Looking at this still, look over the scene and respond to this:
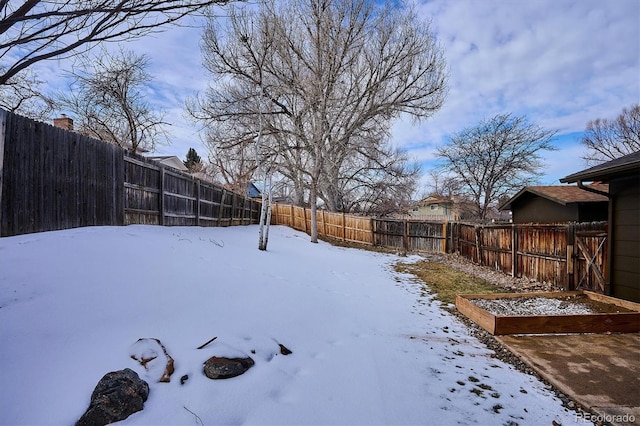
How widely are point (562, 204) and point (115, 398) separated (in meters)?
12.5

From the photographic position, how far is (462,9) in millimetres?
6953

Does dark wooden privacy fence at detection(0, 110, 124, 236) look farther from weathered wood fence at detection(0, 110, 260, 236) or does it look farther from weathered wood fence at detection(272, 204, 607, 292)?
weathered wood fence at detection(272, 204, 607, 292)

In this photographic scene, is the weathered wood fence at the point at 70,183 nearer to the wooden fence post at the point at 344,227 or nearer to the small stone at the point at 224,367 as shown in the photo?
the small stone at the point at 224,367

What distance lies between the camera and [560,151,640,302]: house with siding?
14.4ft

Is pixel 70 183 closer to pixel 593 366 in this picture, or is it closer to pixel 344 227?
pixel 593 366

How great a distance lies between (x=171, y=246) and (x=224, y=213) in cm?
632

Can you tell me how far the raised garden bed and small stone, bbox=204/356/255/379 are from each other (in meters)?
3.03

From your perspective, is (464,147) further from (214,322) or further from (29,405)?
(29,405)

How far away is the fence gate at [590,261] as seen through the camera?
5066 mm

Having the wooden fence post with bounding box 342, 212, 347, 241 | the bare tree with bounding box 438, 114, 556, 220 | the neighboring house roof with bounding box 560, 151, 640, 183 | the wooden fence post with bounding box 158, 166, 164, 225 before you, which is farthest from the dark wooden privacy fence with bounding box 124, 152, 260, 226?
the bare tree with bounding box 438, 114, 556, 220

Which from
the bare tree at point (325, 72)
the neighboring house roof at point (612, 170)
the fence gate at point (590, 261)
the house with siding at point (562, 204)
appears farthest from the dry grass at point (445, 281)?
the bare tree at point (325, 72)

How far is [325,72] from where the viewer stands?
1198cm

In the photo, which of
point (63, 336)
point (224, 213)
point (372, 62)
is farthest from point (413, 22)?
point (63, 336)

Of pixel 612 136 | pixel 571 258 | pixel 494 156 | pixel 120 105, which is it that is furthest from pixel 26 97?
pixel 612 136
